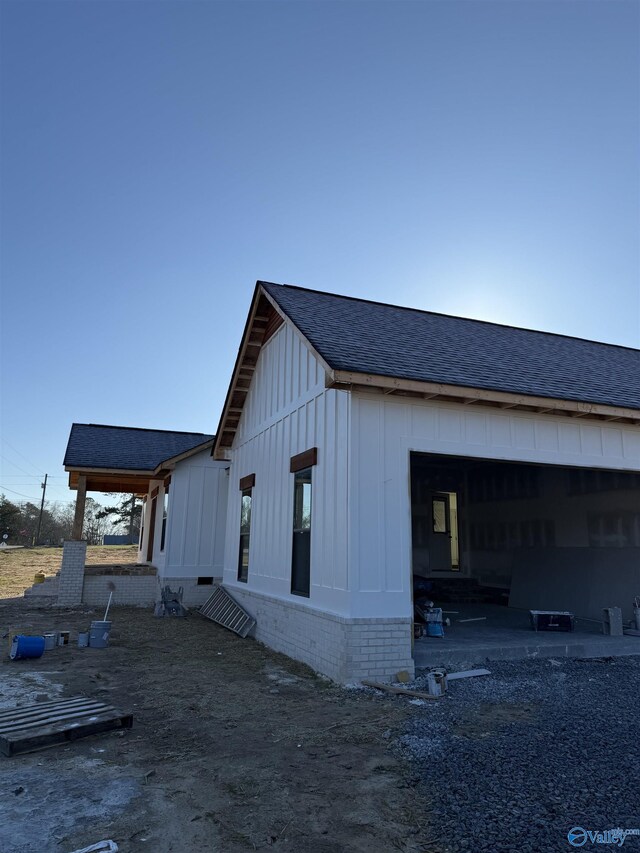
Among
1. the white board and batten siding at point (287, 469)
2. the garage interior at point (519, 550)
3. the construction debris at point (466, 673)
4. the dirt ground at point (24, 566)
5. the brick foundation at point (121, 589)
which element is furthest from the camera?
the dirt ground at point (24, 566)

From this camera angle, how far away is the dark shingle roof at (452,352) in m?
7.76

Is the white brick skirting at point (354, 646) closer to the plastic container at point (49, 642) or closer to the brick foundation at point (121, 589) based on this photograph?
the plastic container at point (49, 642)

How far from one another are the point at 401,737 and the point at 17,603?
46.6 feet

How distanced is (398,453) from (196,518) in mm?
9699

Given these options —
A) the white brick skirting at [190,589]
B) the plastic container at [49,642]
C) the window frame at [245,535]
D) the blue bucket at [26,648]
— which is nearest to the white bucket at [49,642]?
the plastic container at [49,642]

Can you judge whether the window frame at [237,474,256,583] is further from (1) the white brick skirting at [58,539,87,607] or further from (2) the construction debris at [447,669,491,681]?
(2) the construction debris at [447,669,491,681]

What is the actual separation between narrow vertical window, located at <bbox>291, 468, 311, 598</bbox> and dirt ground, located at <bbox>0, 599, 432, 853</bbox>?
5.17 feet

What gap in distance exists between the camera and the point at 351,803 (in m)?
3.63

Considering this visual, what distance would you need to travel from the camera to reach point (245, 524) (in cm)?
1266

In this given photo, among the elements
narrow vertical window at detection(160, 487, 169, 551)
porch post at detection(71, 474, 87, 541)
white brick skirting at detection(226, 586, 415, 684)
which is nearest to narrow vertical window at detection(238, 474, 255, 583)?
narrow vertical window at detection(160, 487, 169, 551)

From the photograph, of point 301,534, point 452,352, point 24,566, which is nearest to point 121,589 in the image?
point 301,534

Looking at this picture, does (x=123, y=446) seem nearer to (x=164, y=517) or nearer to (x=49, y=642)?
(x=164, y=517)

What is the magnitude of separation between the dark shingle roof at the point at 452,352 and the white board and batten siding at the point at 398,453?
524 millimetres

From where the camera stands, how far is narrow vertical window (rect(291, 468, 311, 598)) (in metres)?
8.79
